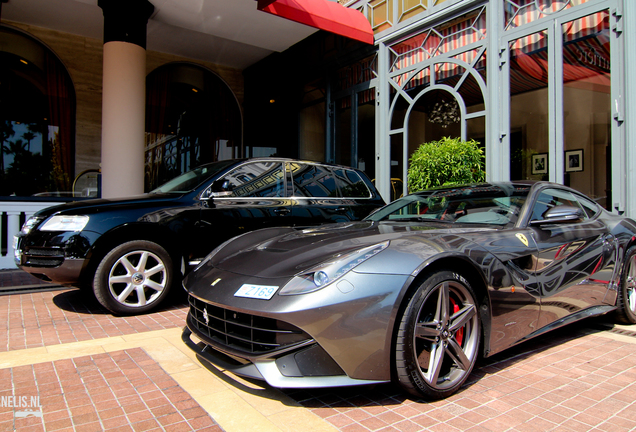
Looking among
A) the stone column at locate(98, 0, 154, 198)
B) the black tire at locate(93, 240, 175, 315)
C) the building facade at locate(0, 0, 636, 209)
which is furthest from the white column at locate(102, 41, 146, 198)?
the black tire at locate(93, 240, 175, 315)

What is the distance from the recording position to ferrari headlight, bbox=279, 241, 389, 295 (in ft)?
7.02

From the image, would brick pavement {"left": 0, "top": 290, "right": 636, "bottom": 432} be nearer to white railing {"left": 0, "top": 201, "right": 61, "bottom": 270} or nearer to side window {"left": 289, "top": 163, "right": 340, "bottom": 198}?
side window {"left": 289, "top": 163, "right": 340, "bottom": 198}

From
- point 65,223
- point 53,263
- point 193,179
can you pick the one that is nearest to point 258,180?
point 193,179

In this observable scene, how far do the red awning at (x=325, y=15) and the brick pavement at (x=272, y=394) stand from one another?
20.8 ft

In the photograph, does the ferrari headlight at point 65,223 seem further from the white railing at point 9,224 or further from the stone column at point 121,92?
the stone column at point 121,92

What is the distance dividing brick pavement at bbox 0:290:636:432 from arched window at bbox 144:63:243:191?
343 inches

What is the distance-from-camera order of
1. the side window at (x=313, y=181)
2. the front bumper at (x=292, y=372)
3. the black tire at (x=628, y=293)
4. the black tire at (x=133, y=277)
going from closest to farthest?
the front bumper at (x=292, y=372) → the black tire at (x=628, y=293) → the black tire at (x=133, y=277) → the side window at (x=313, y=181)

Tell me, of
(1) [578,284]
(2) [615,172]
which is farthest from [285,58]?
(1) [578,284]

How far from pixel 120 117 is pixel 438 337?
791cm

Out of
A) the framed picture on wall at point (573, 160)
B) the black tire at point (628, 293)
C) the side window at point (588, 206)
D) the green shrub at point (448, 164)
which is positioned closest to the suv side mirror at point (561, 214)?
the side window at point (588, 206)

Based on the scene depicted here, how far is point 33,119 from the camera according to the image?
9.92 m

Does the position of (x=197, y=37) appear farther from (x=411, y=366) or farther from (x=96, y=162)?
(x=411, y=366)

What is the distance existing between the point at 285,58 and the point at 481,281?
10.4m

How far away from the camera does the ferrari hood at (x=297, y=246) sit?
2.37 meters
